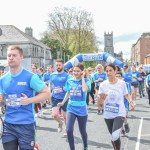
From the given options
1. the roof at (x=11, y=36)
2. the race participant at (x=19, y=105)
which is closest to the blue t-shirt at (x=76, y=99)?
the race participant at (x=19, y=105)

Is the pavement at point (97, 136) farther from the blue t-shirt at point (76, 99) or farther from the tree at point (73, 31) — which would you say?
the tree at point (73, 31)

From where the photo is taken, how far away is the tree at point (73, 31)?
7869 centimetres

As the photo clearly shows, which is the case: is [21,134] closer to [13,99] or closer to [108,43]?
[13,99]

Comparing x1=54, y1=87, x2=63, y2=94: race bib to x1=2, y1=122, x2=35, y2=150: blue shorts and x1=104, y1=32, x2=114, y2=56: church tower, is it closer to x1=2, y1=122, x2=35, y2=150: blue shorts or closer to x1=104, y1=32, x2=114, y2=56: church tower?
x1=2, y1=122, x2=35, y2=150: blue shorts

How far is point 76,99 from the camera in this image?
7828 millimetres

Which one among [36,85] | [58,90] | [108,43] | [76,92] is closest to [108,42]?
[108,43]

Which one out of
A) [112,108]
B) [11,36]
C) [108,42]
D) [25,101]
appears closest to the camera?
[25,101]

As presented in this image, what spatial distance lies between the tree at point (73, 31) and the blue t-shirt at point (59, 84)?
→ 6840 cm

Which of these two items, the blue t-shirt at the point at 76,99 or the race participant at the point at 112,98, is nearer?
the race participant at the point at 112,98

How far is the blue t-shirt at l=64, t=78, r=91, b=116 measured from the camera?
302 inches

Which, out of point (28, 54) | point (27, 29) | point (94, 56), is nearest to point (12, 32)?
point (28, 54)

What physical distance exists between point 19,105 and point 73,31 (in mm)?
76506

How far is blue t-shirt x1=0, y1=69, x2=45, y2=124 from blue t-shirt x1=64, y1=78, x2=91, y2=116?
9.07ft

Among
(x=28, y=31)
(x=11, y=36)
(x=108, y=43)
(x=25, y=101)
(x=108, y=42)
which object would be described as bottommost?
(x=25, y=101)
